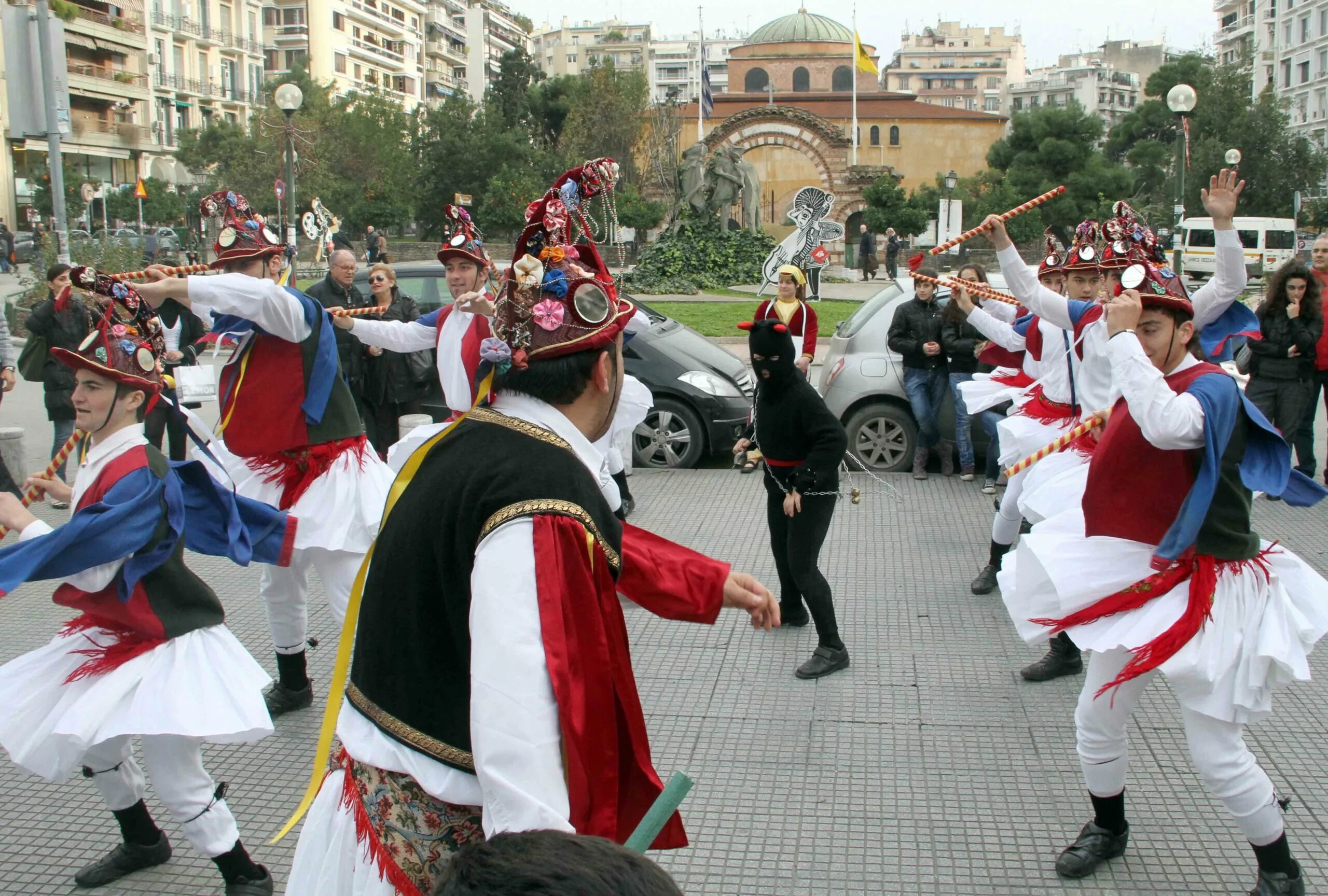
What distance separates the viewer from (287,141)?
19875 mm

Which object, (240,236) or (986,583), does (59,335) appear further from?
(986,583)

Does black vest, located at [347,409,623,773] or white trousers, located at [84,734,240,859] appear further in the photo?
white trousers, located at [84,734,240,859]

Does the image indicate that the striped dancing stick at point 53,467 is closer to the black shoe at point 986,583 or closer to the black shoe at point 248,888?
the black shoe at point 248,888

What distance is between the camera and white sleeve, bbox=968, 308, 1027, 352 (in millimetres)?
7777

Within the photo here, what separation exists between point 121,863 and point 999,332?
19.1 feet

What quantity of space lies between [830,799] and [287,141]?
17.7m

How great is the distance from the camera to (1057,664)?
19.5ft

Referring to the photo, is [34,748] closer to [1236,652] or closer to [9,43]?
[1236,652]

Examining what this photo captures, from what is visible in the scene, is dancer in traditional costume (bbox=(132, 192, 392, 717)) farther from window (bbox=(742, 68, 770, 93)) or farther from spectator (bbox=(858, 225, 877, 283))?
→ window (bbox=(742, 68, 770, 93))

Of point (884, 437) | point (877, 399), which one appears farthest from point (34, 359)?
point (884, 437)

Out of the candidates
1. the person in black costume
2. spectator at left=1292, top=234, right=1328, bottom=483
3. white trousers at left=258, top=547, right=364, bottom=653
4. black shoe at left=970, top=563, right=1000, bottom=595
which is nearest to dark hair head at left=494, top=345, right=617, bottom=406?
white trousers at left=258, top=547, right=364, bottom=653

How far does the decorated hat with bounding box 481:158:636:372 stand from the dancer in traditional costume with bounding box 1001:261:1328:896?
204 cm

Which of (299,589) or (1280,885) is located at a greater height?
(299,589)

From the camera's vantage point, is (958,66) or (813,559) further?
(958,66)
